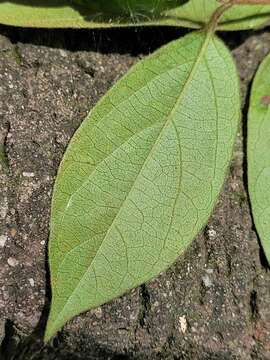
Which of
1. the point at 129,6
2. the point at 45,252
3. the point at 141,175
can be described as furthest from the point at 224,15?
the point at 45,252

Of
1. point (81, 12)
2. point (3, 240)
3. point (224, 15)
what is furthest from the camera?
point (224, 15)

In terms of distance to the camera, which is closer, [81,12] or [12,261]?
[12,261]

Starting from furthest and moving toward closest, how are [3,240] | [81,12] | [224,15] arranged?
[224,15], [81,12], [3,240]

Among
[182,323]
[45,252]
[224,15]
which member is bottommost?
[182,323]

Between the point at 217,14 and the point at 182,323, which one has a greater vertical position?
the point at 217,14

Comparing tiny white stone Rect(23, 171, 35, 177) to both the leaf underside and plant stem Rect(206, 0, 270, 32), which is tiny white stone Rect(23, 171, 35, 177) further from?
plant stem Rect(206, 0, 270, 32)

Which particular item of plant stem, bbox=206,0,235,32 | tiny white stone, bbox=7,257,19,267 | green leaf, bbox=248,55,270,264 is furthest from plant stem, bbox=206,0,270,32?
tiny white stone, bbox=7,257,19,267

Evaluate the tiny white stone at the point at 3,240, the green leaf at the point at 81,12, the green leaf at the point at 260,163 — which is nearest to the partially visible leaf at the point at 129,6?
the green leaf at the point at 81,12

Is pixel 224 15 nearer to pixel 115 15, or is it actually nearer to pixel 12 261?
pixel 115 15
